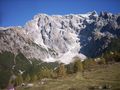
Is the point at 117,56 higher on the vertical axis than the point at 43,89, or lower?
higher

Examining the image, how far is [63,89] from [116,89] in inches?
848

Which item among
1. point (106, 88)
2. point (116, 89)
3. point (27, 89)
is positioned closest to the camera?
point (116, 89)

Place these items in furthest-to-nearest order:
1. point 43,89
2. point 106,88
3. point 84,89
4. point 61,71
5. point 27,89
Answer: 1. point 61,71
2. point 27,89
3. point 43,89
4. point 84,89
5. point 106,88

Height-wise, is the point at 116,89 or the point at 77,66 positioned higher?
the point at 77,66

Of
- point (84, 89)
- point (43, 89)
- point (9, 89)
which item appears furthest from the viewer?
point (43, 89)

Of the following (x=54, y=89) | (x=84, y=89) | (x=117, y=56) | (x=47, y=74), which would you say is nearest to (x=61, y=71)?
(x=47, y=74)

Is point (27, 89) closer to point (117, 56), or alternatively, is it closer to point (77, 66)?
point (77, 66)

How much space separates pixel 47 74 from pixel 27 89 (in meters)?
76.6

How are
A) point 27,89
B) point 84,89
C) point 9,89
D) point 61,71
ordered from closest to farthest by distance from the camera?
1. point 9,89
2. point 84,89
3. point 27,89
4. point 61,71

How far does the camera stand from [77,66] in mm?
153625

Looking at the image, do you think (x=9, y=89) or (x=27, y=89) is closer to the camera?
(x=9, y=89)

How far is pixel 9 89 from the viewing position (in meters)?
35.6

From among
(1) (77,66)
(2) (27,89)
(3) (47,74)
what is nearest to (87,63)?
(1) (77,66)

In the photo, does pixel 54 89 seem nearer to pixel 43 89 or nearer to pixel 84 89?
pixel 43 89
